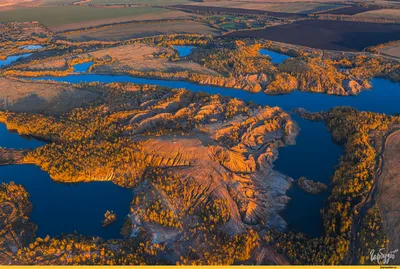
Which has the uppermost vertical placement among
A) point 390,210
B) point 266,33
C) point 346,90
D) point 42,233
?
point 266,33

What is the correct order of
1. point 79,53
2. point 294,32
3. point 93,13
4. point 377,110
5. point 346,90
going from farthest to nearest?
point 93,13 → point 294,32 → point 79,53 → point 346,90 → point 377,110

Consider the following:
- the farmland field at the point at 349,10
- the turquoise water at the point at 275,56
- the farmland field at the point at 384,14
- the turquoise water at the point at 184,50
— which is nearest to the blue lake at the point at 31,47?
the turquoise water at the point at 184,50

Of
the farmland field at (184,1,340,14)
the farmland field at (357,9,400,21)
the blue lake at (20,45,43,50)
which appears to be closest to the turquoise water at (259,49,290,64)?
the farmland field at (357,9,400,21)

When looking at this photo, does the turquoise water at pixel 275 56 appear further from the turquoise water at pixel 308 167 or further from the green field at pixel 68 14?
the green field at pixel 68 14

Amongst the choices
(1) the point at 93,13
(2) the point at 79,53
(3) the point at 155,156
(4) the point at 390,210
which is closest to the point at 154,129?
(3) the point at 155,156

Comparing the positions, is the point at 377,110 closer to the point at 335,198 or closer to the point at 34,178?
the point at 335,198

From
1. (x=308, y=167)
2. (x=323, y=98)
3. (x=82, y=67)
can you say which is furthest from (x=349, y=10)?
(x=308, y=167)
